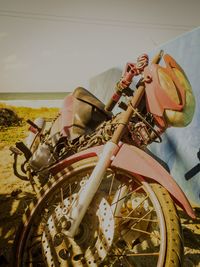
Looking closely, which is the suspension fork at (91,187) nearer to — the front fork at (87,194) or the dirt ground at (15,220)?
the front fork at (87,194)

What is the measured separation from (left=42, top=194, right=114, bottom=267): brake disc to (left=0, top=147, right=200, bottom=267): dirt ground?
0.66m

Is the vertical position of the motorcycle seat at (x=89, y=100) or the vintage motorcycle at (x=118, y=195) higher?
the motorcycle seat at (x=89, y=100)

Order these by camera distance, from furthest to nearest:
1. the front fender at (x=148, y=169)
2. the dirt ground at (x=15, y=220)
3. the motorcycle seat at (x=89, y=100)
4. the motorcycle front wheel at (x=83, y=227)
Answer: the motorcycle seat at (x=89, y=100) < the dirt ground at (x=15, y=220) < the motorcycle front wheel at (x=83, y=227) < the front fender at (x=148, y=169)

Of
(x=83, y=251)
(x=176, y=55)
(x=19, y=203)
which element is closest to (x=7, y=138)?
(x=19, y=203)

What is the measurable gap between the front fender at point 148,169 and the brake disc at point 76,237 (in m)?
0.31

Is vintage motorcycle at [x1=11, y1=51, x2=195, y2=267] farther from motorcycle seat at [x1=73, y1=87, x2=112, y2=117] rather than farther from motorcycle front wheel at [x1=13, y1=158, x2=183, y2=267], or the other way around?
motorcycle seat at [x1=73, y1=87, x2=112, y2=117]

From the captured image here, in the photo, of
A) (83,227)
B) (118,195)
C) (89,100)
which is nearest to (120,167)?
(118,195)

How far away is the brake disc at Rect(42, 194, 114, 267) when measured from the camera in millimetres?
1781

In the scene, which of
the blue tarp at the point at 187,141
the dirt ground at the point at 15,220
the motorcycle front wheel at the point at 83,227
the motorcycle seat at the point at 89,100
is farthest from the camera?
the blue tarp at the point at 187,141

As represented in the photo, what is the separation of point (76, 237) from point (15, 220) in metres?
1.48

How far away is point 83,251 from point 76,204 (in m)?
0.36

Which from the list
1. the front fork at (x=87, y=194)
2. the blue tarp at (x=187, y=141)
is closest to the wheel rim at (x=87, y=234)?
the front fork at (x=87, y=194)

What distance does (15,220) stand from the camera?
3107 mm

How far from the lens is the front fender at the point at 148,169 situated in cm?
162
